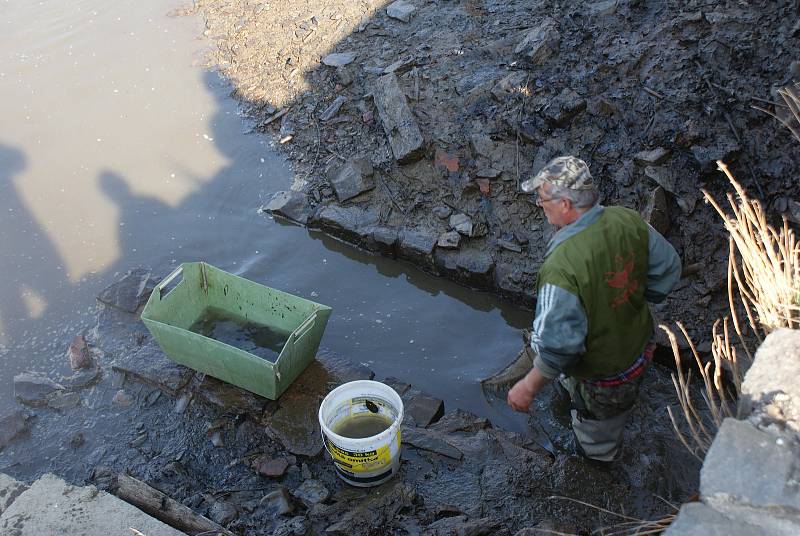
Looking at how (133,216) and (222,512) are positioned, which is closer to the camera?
(222,512)

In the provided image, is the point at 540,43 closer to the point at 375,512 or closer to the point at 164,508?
the point at 375,512

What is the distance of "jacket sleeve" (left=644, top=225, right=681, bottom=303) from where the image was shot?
368 cm

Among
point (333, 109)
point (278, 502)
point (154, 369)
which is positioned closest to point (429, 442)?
point (278, 502)

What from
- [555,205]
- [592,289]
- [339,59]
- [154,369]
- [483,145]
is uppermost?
[555,205]

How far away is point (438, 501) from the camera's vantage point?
4215 millimetres

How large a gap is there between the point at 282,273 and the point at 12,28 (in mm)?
8394

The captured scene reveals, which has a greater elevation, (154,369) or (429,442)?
(154,369)

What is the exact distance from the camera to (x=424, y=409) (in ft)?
16.4

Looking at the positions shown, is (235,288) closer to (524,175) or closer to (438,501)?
(438,501)

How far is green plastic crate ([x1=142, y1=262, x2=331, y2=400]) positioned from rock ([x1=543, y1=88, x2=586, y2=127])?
3073mm

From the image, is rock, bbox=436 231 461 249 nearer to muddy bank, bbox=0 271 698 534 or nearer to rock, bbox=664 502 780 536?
muddy bank, bbox=0 271 698 534

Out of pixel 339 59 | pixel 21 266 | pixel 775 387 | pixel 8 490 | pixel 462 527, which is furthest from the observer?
pixel 339 59

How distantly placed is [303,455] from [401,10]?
21.4 ft

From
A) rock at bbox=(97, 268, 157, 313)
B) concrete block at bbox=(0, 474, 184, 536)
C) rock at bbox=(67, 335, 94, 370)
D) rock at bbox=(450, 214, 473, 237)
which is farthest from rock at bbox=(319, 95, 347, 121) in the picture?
concrete block at bbox=(0, 474, 184, 536)
